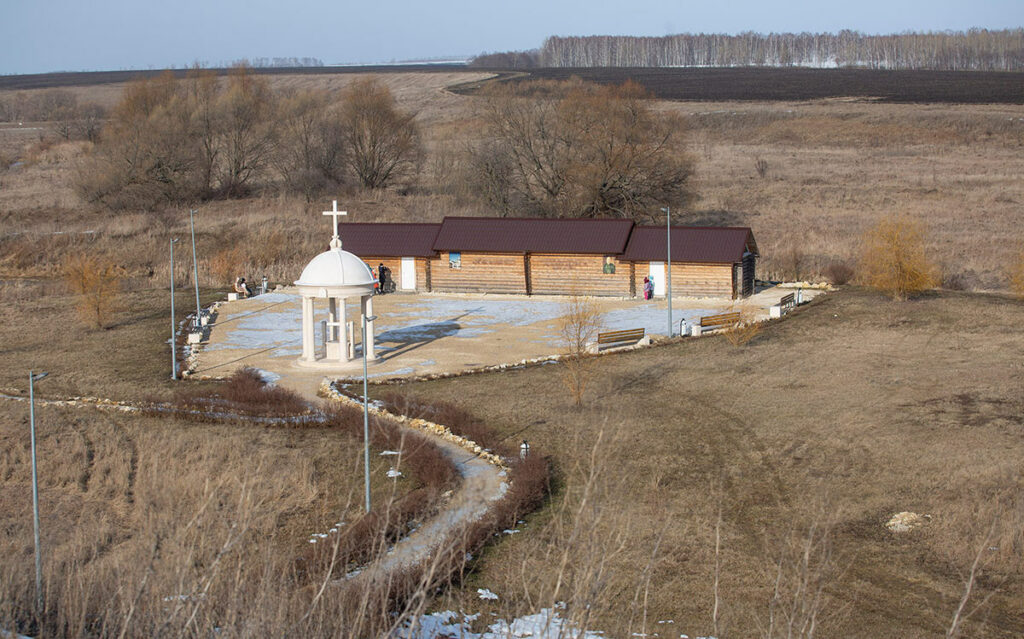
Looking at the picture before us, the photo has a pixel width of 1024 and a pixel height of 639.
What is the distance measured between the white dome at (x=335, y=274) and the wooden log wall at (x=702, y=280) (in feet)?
53.3

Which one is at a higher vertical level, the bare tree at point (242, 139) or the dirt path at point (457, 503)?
the bare tree at point (242, 139)

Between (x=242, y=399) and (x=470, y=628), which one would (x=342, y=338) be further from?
(x=470, y=628)

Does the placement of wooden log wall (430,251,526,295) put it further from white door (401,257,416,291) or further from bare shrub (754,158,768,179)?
bare shrub (754,158,768,179)

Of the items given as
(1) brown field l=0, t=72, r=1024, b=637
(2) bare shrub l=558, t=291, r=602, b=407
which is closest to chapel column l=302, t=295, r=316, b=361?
(1) brown field l=0, t=72, r=1024, b=637

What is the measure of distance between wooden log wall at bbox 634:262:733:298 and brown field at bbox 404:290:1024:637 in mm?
7157

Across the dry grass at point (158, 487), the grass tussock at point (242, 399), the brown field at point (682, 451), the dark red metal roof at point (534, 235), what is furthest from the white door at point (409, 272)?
the dry grass at point (158, 487)

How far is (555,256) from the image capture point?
46812 mm

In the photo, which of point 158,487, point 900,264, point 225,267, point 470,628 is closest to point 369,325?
point 158,487

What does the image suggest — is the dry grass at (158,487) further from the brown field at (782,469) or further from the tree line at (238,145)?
the tree line at (238,145)

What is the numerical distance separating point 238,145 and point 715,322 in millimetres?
47239

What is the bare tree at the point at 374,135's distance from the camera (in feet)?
244

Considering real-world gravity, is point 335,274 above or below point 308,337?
above

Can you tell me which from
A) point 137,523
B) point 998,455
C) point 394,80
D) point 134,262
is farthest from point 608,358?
point 394,80

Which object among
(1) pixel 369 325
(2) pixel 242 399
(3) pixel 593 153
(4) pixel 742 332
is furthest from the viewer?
(3) pixel 593 153
